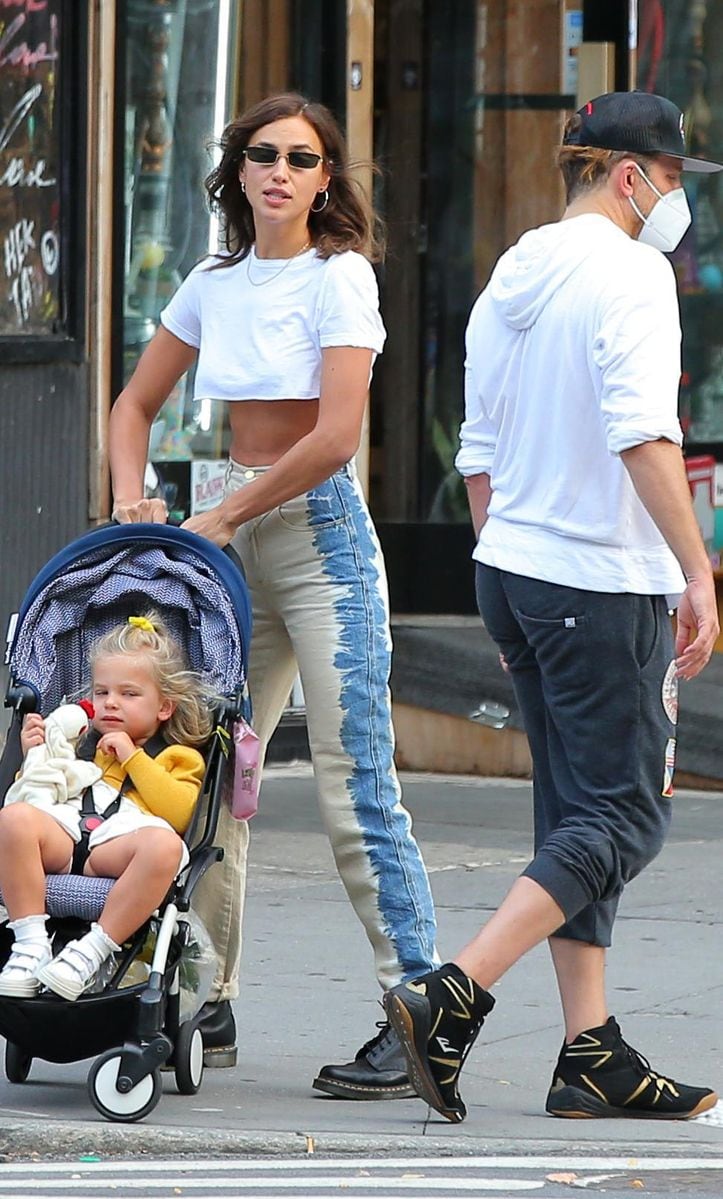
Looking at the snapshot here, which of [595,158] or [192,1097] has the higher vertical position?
[595,158]

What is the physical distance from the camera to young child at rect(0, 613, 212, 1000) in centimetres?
456

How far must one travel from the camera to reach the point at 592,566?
4.57m

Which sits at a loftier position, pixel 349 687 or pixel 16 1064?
pixel 349 687

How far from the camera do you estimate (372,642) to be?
4926 mm

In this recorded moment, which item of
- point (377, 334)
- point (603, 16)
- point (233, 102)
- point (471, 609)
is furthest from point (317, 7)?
point (377, 334)

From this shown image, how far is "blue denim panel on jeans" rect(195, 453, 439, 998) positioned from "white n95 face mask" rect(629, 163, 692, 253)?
82 centimetres

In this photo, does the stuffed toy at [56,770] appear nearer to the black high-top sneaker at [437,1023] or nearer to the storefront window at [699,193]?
the black high-top sneaker at [437,1023]

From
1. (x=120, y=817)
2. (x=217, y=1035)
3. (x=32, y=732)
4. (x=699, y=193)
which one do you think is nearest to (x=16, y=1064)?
(x=217, y=1035)

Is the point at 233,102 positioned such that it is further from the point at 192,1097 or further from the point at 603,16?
the point at 192,1097

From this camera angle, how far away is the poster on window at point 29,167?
8.69 meters

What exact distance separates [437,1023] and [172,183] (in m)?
5.46

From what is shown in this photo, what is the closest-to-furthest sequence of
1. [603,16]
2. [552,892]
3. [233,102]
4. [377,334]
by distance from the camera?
[552,892] → [377,334] → [233,102] → [603,16]

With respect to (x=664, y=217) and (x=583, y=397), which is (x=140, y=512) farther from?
(x=664, y=217)

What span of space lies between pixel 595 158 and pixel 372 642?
1.08 meters
